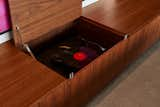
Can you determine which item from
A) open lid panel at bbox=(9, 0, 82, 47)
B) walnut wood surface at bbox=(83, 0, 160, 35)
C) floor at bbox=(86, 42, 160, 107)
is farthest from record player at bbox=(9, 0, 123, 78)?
floor at bbox=(86, 42, 160, 107)

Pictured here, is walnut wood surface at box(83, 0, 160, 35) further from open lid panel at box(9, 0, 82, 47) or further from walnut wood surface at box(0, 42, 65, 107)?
walnut wood surface at box(0, 42, 65, 107)

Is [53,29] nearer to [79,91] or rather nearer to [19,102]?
[79,91]

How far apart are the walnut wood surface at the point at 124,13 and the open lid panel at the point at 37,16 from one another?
0.25 meters

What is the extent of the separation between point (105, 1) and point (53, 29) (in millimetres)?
721

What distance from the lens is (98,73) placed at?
143cm

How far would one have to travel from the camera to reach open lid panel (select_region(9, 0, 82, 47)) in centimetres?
130

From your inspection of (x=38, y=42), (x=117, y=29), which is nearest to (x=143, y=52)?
(x=117, y=29)

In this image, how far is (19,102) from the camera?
1017 millimetres

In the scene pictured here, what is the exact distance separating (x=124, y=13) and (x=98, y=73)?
710mm

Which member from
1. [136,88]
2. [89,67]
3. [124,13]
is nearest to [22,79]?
[89,67]

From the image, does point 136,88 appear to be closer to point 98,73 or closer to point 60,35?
point 98,73

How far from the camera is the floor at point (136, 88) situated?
1.61 m

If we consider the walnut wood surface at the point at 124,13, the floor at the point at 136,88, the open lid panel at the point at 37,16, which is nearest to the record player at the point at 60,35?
the open lid panel at the point at 37,16

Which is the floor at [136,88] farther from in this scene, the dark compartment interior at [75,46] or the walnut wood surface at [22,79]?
the walnut wood surface at [22,79]
